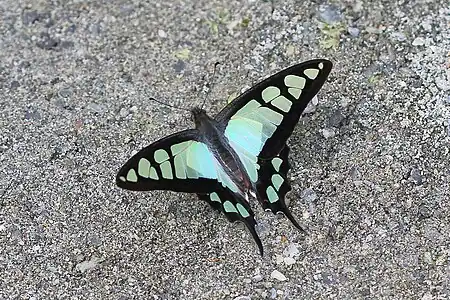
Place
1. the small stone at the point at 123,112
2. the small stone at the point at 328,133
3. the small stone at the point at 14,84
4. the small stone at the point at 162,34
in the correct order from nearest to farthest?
the small stone at the point at 328,133 < the small stone at the point at 123,112 < the small stone at the point at 14,84 < the small stone at the point at 162,34

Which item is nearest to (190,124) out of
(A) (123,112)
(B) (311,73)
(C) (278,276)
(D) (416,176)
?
(A) (123,112)

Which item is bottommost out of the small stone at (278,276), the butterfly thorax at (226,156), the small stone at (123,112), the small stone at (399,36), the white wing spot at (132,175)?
the small stone at (123,112)

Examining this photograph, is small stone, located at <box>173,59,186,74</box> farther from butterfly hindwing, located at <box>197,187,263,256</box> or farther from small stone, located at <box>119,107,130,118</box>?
butterfly hindwing, located at <box>197,187,263,256</box>

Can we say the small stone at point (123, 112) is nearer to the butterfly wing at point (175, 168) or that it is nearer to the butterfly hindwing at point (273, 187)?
the butterfly wing at point (175, 168)

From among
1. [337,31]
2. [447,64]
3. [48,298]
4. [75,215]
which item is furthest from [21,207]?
[447,64]

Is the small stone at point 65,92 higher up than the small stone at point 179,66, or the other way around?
the small stone at point 179,66

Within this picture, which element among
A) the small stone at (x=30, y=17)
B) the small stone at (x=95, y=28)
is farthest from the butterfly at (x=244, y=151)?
the small stone at (x=30, y=17)

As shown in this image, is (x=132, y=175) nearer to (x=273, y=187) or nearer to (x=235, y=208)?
(x=235, y=208)
